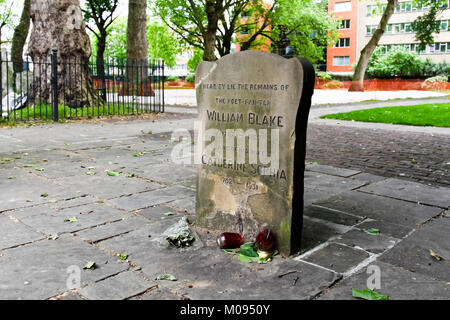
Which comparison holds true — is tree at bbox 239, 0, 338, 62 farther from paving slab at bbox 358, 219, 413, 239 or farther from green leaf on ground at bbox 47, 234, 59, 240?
green leaf on ground at bbox 47, 234, 59, 240

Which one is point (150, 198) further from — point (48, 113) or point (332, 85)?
point (332, 85)

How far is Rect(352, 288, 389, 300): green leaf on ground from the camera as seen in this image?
8.07 feet

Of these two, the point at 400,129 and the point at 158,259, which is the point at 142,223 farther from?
the point at 400,129

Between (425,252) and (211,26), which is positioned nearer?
(425,252)

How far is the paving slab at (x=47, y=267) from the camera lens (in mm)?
2531

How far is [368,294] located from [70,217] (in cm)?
265

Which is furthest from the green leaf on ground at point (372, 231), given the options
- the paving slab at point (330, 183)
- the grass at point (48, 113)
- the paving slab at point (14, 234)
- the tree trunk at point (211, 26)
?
the tree trunk at point (211, 26)

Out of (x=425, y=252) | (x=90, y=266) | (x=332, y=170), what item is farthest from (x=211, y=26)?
(x=90, y=266)

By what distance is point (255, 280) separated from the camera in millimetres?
2713

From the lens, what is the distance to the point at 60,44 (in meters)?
13.1

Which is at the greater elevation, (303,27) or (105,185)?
(303,27)

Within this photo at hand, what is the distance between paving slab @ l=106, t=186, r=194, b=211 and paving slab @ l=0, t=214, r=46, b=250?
0.94m
